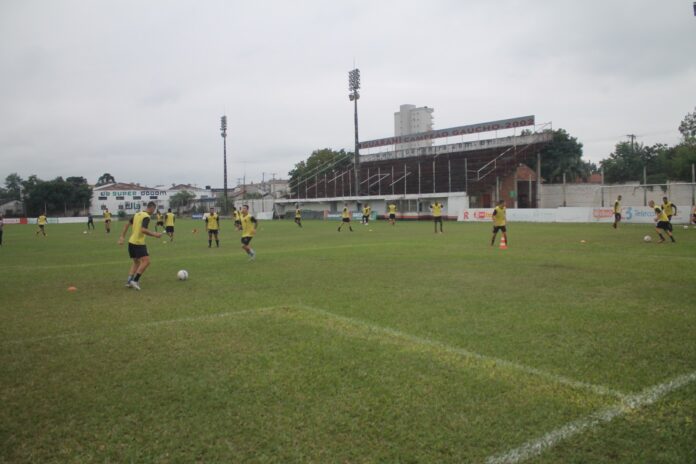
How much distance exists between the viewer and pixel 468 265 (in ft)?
45.2

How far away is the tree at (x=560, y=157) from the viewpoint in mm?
58656

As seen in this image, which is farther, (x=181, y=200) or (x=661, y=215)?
(x=181, y=200)

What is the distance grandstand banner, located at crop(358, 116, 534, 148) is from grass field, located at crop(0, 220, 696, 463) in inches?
2096

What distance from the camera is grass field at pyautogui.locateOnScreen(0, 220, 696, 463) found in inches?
150

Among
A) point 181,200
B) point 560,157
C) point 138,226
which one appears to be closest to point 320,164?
point 181,200

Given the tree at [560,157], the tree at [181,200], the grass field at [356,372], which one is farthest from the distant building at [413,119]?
the grass field at [356,372]

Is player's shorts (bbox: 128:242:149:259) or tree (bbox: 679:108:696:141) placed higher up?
tree (bbox: 679:108:696:141)

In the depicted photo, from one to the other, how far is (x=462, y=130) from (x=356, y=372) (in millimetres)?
64108

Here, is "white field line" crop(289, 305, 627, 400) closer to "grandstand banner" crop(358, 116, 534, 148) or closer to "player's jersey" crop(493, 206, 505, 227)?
"player's jersey" crop(493, 206, 505, 227)

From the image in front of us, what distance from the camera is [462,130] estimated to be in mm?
65625

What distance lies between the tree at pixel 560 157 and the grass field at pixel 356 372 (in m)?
51.6

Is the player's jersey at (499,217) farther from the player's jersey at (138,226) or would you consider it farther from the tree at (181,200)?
the tree at (181,200)

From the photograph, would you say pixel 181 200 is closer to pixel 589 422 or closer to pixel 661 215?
pixel 661 215

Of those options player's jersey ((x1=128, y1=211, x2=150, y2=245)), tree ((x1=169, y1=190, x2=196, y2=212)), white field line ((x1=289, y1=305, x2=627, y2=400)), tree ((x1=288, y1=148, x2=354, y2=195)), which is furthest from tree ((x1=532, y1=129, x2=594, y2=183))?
tree ((x1=169, y1=190, x2=196, y2=212))
